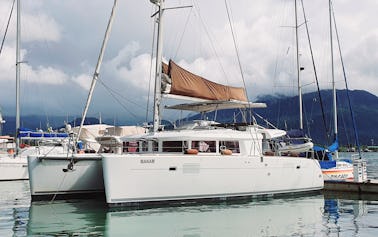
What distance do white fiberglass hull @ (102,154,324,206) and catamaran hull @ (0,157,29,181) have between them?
1537 centimetres

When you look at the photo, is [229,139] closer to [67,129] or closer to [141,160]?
[141,160]

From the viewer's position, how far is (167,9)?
18.2 meters

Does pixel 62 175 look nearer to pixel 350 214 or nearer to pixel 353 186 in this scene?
pixel 350 214

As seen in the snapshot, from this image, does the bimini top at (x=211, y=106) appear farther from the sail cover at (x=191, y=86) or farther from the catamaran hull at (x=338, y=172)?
the catamaran hull at (x=338, y=172)

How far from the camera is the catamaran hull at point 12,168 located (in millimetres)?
27516

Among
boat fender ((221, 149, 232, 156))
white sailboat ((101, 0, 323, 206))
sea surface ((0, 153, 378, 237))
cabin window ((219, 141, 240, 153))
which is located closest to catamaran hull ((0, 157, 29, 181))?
sea surface ((0, 153, 378, 237))

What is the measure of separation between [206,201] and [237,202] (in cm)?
139

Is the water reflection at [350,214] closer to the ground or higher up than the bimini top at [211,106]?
closer to the ground

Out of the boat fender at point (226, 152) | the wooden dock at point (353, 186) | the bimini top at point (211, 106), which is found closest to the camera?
the boat fender at point (226, 152)

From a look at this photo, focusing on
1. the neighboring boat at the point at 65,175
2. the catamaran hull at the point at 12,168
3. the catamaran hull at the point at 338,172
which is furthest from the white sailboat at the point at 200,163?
the catamaran hull at the point at 12,168

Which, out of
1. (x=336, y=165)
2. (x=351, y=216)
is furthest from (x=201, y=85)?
(x=336, y=165)

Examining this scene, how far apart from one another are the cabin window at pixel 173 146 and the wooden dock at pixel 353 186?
29.7ft

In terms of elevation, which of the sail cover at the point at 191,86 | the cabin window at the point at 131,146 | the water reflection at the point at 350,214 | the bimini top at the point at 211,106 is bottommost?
the water reflection at the point at 350,214

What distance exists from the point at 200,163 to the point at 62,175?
5.24 metres
